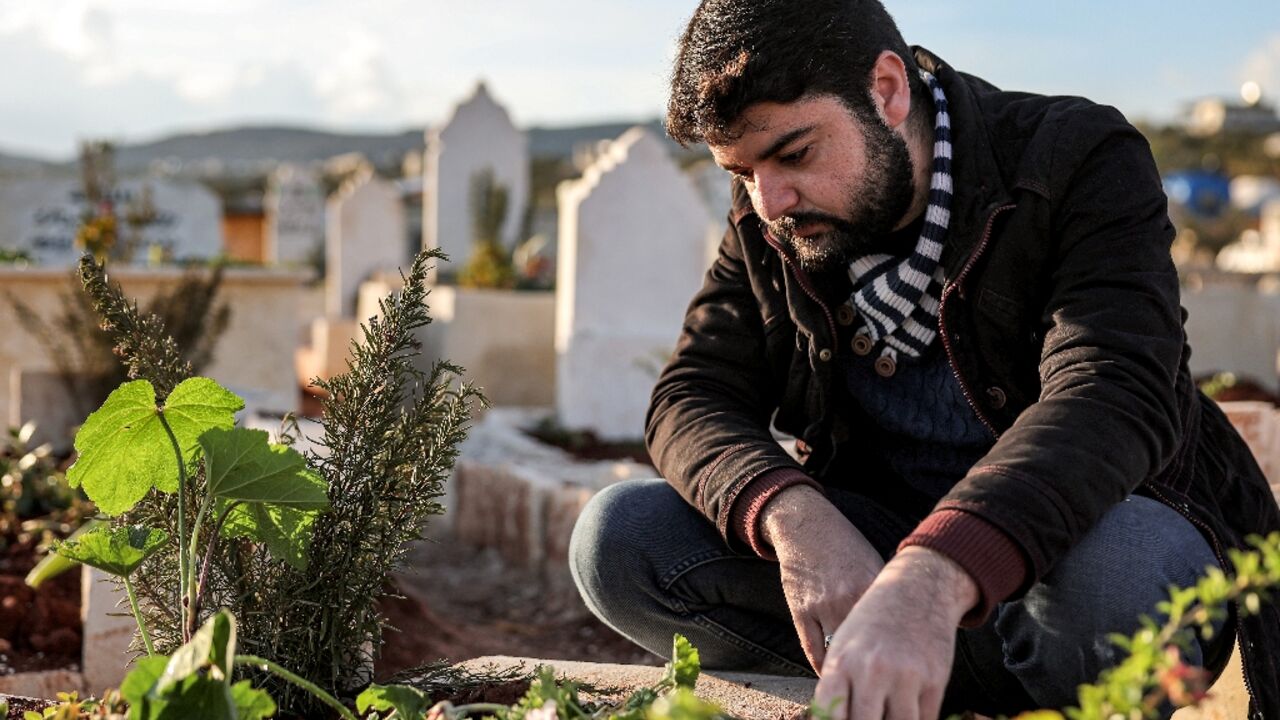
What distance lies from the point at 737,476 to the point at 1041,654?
1.62ft

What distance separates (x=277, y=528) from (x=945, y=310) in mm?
1044

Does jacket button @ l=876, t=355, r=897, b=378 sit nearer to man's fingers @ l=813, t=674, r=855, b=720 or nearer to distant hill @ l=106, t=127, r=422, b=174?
man's fingers @ l=813, t=674, r=855, b=720

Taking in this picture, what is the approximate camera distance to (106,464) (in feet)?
5.14

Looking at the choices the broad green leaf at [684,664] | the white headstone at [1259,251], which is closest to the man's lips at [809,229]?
the broad green leaf at [684,664]

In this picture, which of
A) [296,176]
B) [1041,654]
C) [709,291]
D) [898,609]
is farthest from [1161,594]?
[296,176]

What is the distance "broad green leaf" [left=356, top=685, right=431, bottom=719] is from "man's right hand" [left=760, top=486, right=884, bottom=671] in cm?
57

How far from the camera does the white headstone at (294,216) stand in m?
18.5

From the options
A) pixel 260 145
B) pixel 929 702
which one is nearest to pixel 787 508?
pixel 929 702

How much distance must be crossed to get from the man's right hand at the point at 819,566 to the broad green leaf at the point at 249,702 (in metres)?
0.75

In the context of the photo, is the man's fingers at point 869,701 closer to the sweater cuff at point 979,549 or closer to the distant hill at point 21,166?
the sweater cuff at point 979,549

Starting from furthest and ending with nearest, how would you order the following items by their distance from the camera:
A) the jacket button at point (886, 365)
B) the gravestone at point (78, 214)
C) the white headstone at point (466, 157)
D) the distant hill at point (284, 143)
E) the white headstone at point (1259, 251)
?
the distant hill at point (284, 143), the white headstone at point (1259, 251), the gravestone at point (78, 214), the white headstone at point (466, 157), the jacket button at point (886, 365)

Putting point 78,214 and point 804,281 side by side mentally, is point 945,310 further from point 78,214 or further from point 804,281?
point 78,214

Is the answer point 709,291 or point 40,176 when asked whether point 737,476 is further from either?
point 40,176

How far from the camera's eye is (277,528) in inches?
62.1
